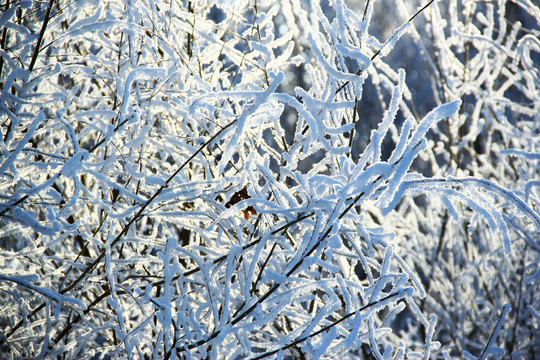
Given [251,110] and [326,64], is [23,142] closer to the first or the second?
[251,110]

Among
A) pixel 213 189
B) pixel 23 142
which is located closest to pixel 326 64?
pixel 213 189

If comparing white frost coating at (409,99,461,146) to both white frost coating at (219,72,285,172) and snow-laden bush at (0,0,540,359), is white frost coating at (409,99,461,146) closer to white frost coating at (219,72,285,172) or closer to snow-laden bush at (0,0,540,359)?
snow-laden bush at (0,0,540,359)

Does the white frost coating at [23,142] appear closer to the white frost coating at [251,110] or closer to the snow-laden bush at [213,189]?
the snow-laden bush at [213,189]

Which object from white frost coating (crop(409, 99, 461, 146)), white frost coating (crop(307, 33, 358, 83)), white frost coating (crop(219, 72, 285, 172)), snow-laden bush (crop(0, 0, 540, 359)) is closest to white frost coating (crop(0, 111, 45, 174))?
snow-laden bush (crop(0, 0, 540, 359))

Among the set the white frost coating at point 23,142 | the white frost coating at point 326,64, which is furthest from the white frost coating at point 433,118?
the white frost coating at point 23,142

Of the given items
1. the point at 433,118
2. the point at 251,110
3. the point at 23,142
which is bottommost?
the point at 433,118

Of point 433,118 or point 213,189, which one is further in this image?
point 213,189

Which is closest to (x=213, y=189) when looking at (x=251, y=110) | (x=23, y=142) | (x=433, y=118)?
(x=251, y=110)

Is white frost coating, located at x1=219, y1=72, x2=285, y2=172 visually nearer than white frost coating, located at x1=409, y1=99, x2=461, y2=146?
No

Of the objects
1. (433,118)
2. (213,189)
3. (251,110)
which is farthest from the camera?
(213,189)

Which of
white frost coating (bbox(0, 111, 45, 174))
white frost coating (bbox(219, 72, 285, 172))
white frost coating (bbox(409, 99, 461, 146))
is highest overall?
white frost coating (bbox(0, 111, 45, 174))

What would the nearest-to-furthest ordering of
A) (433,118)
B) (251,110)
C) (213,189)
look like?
(433,118)
(251,110)
(213,189)

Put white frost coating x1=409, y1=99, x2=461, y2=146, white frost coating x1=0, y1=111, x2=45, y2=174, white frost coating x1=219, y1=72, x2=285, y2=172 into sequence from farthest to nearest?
white frost coating x1=0, y1=111, x2=45, y2=174, white frost coating x1=219, y1=72, x2=285, y2=172, white frost coating x1=409, y1=99, x2=461, y2=146

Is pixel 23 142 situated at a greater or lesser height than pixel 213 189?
greater
